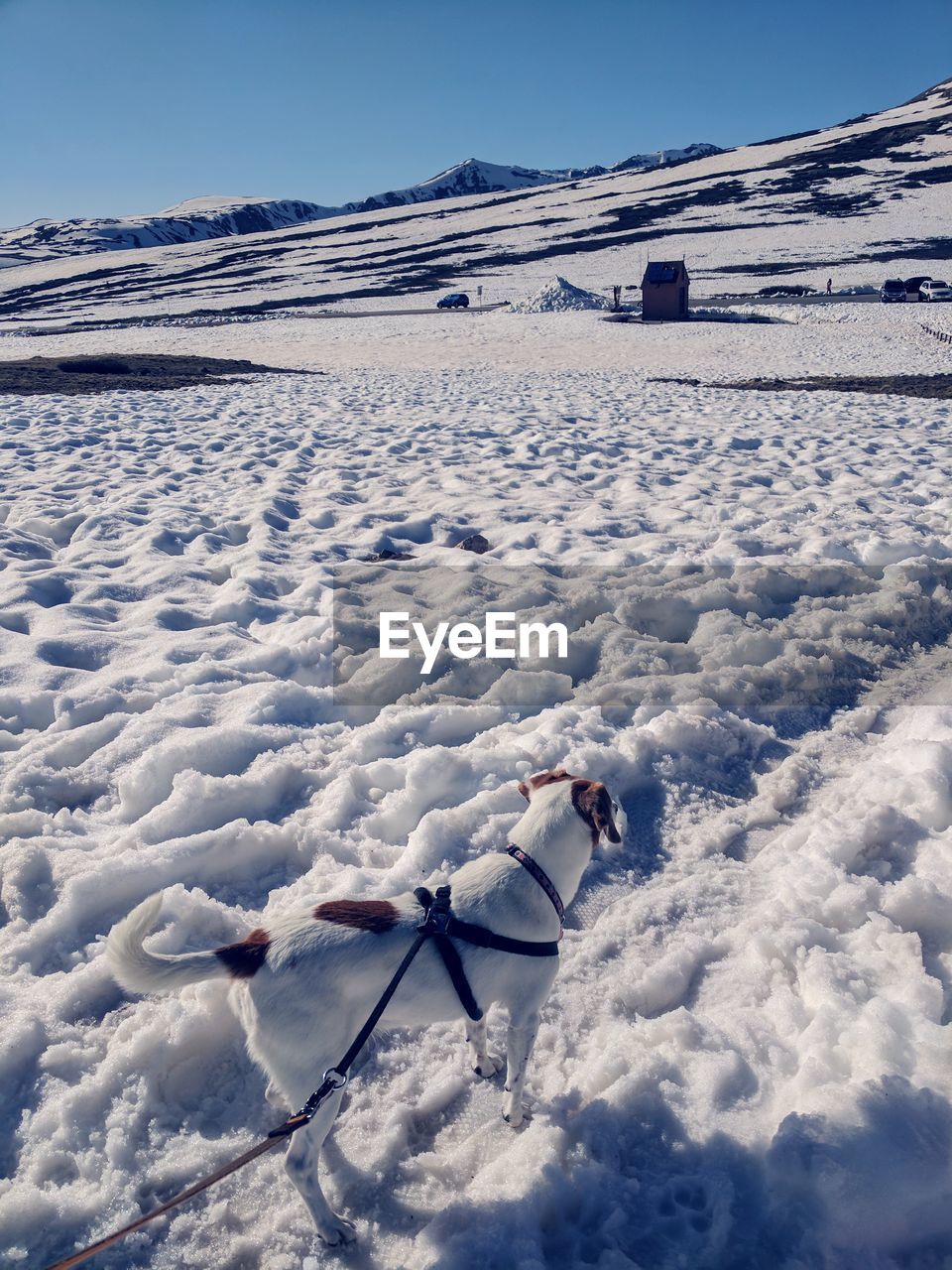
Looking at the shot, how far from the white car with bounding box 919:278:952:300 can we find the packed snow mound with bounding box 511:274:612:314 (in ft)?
54.0

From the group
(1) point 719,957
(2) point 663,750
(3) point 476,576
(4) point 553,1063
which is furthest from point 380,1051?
(3) point 476,576

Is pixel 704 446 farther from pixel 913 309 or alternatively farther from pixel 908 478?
pixel 913 309

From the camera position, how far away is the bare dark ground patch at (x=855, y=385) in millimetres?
17109

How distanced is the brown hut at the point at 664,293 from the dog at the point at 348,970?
42737mm

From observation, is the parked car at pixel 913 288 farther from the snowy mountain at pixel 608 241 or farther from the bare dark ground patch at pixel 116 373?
the bare dark ground patch at pixel 116 373

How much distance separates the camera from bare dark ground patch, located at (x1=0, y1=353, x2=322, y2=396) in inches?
690

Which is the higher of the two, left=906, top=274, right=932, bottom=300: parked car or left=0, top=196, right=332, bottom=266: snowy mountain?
left=0, top=196, right=332, bottom=266: snowy mountain

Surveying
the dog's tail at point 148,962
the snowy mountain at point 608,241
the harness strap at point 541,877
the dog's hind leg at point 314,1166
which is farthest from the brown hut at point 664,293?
the dog's hind leg at point 314,1166

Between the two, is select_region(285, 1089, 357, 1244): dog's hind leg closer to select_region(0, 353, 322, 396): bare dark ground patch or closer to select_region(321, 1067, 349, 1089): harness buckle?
select_region(321, 1067, 349, 1089): harness buckle

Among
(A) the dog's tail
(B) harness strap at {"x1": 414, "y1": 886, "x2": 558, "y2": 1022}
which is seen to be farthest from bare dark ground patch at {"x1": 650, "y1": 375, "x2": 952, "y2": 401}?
(A) the dog's tail

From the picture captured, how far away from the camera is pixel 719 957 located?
339cm

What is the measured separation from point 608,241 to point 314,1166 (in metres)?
89.4

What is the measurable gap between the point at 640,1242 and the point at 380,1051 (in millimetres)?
1083

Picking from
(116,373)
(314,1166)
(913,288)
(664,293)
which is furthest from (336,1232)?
(913,288)
